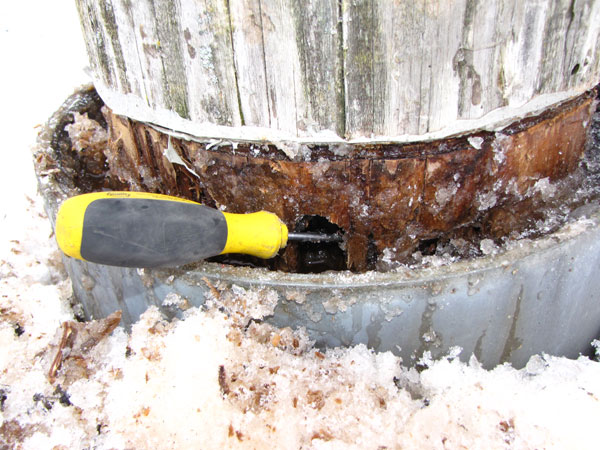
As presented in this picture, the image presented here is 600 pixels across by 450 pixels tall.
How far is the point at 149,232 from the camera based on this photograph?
114 cm

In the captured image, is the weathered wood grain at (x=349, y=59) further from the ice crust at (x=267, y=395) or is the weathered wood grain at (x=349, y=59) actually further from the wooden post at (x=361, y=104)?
the ice crust at (x=267, y=395)

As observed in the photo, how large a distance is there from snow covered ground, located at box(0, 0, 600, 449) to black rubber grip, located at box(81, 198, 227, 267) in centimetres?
15

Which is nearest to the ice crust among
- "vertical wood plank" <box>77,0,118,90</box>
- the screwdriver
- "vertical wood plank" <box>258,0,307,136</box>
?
the screwdriver

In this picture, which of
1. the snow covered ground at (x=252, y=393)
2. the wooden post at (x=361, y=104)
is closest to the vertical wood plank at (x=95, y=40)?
the wooden post at (x=361, y=104)

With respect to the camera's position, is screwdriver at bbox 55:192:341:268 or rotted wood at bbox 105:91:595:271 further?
rotted wood at bbox 105:91:595:271

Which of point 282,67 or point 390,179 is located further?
point 390,179

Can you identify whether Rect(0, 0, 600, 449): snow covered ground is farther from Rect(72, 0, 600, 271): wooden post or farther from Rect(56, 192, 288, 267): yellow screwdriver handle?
Rect(72, 0, 600, 271): wooden post

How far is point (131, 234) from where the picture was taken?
1127mm

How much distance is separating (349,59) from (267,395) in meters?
0.77

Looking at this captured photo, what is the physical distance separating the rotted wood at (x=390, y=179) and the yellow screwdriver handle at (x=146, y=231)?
13 cm

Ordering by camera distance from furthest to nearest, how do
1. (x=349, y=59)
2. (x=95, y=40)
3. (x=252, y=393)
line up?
(x=95, y=40) → (x=252, y=393) → (x=349, y=59)

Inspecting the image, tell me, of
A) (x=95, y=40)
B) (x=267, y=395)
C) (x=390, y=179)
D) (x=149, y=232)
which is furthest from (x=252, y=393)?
(x=95, y=40)

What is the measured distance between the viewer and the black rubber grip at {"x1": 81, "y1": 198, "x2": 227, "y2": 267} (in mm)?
1111

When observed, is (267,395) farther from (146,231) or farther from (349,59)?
(349,59)
